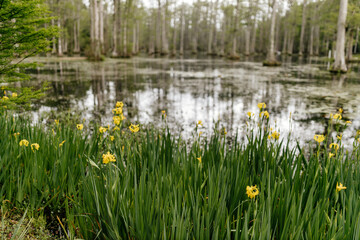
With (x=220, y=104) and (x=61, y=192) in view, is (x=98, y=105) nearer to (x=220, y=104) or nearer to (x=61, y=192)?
(x=220, y=104)

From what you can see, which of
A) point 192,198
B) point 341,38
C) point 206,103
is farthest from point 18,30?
point 341,38

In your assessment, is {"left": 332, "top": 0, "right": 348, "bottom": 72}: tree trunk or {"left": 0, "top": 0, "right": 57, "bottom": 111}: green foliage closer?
{"left": 0, "top": 0, "right": 57, "bottom": 111}: green foliage

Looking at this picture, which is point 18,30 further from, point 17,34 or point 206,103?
point 206,103

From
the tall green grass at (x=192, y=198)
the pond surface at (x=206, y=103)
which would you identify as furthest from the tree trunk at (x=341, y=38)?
the tall green grass at (x=192, y=198)

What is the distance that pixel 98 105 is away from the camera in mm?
8375

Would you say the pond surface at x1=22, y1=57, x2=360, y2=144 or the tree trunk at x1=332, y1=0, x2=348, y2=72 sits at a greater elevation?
the tree trunk at x1=332, y1=0, x2=348, y2=72

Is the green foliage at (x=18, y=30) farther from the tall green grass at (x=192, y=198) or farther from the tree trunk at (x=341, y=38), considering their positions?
the tree trunk at (x=341, y=38)

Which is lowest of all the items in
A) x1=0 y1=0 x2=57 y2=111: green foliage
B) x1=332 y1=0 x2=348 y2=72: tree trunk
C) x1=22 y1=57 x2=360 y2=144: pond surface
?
x1=22 y1=57 x2=360 y2=144: pond surface

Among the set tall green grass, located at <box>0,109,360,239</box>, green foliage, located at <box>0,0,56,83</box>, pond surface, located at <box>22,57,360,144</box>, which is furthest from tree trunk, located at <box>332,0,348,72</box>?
tall green grass, located at <box>0,109,360,239</box>

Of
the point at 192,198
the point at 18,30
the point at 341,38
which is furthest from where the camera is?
the point at 341,38

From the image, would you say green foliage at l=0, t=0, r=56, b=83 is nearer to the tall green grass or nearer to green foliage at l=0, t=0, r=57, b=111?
green foliage at l=0, t=0, r=57, b=111

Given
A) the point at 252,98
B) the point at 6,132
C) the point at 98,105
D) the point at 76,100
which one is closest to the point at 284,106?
the point at 252,98

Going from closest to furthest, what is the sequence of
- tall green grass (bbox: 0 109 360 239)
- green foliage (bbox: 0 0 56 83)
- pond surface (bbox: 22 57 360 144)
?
tall green grass (bbox: 0 109 360 239)
green foliage (bbox: 0 0 56 83)
pond surface (bbox: 22 57 360 144)

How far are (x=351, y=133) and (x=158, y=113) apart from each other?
4.28 m
